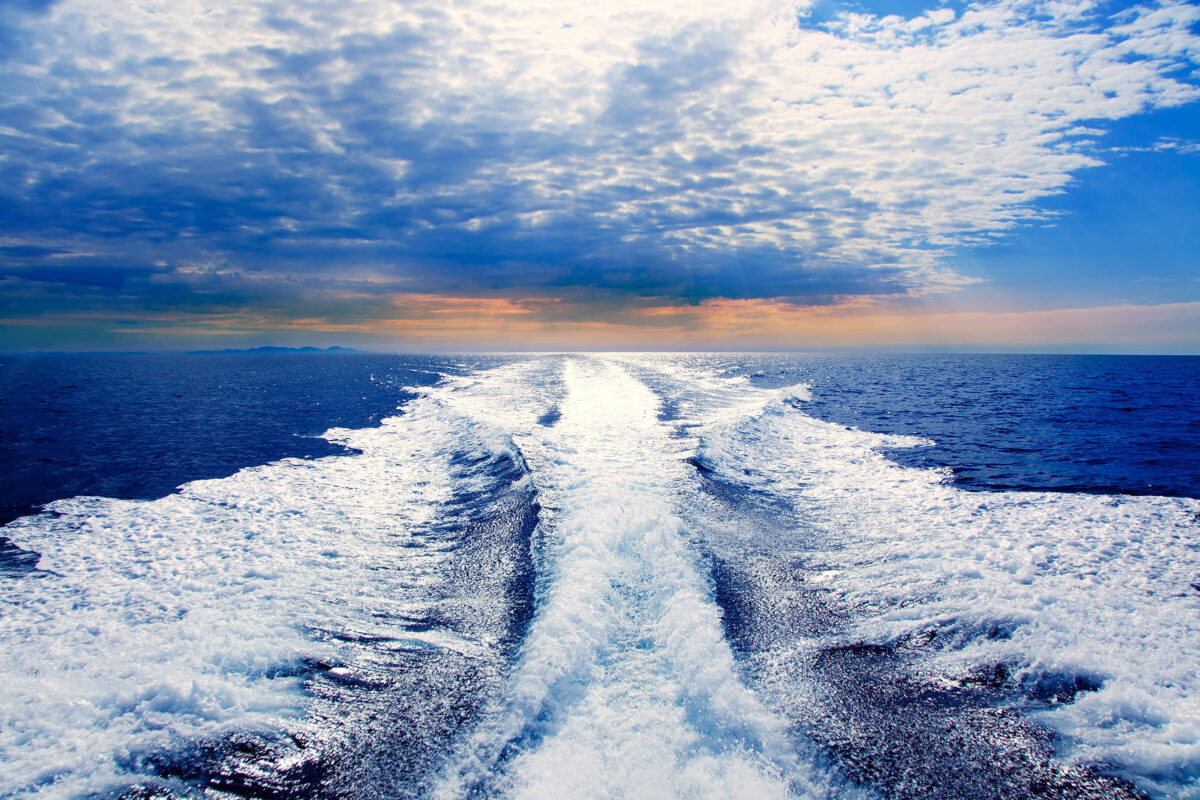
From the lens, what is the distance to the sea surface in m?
3.94

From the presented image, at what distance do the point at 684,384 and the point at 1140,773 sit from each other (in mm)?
31438

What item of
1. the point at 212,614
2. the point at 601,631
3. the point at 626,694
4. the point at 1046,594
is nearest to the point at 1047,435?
the point at 1046,594

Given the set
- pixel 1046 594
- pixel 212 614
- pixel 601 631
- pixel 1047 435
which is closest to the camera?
pixel 601 631

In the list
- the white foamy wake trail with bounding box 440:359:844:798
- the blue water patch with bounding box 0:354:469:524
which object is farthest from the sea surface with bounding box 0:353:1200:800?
the blue water patch with bounding box 0:354:469:524

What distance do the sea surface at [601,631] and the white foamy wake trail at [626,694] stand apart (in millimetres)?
29

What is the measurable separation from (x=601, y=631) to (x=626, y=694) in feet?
3.32

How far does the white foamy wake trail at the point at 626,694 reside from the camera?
3785 mm

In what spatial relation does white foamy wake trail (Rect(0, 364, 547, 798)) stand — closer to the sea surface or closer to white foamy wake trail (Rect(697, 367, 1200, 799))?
the sea surface

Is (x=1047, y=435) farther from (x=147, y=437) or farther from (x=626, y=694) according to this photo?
(x=147, y=437)

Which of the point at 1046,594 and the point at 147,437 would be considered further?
the point at 147,437

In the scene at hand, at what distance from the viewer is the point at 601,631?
5.70 metres

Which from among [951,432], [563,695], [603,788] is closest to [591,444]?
[563,695]

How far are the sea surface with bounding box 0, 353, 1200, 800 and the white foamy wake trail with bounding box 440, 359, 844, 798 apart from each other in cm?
3

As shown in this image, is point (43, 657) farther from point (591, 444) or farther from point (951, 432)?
point (951, 432)
